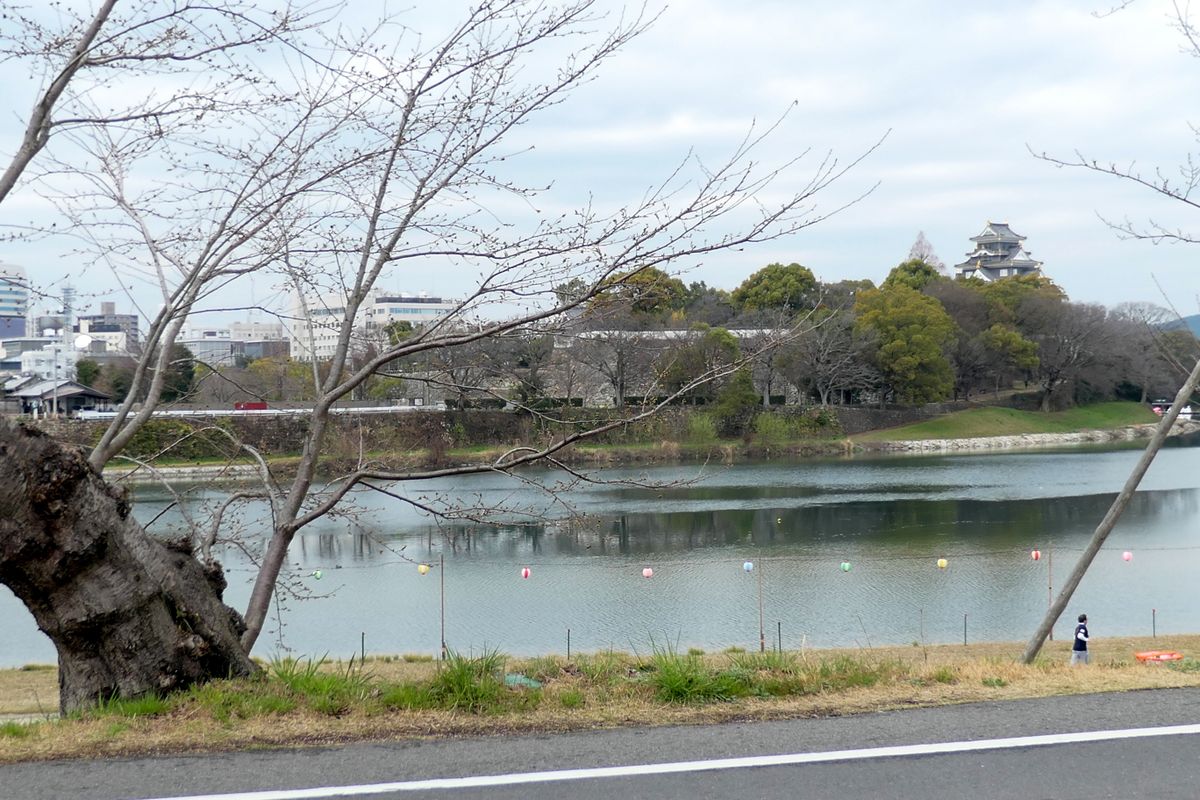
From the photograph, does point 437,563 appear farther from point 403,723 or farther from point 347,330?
point 403,723

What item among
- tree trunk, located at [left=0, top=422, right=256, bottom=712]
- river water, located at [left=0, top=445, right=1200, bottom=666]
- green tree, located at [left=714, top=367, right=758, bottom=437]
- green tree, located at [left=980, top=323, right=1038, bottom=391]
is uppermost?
green tree, located at [left=980, top=323, right=1038, bottom=391]

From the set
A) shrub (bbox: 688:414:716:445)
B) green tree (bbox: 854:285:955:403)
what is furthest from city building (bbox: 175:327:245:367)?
green tree (bbox: 854:285:955:403)

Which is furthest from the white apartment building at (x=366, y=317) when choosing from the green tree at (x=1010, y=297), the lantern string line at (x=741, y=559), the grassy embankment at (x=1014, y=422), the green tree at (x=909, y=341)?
the green tree at (x=1010, y=297)

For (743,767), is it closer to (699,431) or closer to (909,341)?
(699,431)

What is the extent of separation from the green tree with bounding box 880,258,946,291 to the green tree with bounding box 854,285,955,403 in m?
6.91

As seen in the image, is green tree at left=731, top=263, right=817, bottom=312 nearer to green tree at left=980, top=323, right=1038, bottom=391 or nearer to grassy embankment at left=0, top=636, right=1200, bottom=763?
green tree at left=980, top=323, right=1038, bottom=391

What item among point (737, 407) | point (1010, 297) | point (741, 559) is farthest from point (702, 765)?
point (1010, 297)

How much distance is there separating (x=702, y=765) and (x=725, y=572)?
50.2 ft

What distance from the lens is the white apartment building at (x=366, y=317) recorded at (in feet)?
21.8

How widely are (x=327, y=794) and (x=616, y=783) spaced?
912 millimetres

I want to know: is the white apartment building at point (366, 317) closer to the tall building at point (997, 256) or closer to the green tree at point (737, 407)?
the green tree at point (737, 407)

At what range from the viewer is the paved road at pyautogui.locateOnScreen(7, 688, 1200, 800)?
332 centimetres

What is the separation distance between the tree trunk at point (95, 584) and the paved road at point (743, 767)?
2.79 ft

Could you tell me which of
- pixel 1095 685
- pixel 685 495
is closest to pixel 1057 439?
pixel 685 495
